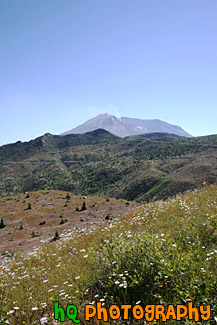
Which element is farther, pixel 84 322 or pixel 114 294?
pixel 114 294

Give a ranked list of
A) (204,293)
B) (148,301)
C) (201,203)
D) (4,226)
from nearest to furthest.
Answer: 1. (204,293)
2. (148,301)
3. (201,203)
4. (4,226)

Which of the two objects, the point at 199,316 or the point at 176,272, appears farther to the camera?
the point at 176,272

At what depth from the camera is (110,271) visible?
5023 millimetres

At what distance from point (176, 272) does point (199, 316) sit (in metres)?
0.82

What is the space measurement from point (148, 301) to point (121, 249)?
61.2 inches

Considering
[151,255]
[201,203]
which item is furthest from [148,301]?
[201,203]

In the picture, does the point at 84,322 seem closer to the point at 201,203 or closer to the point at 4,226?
the point at 201,203

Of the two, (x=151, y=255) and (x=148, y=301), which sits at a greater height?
(x=151, y=255)

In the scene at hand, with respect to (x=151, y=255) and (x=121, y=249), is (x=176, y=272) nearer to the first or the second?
(x=151, y=255)

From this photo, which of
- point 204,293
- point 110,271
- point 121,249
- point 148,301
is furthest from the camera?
point 121,249

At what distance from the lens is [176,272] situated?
4191 millimetres

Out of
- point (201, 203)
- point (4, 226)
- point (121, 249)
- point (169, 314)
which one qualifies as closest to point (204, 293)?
point (169, 314)

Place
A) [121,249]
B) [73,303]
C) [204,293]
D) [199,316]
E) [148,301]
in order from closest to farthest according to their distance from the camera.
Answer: [199,316] → [204,293] → [148,301] → [73,303] → [121,249]

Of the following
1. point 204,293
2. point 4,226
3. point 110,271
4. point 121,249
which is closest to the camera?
point 204,293
